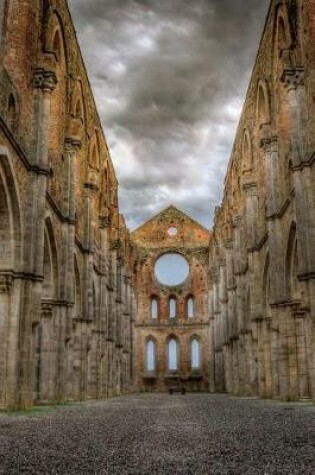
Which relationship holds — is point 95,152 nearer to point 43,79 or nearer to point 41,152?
point 43,79

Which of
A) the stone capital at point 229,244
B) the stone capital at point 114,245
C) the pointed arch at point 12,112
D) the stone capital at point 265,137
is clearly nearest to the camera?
the pointed arch at point 12,112

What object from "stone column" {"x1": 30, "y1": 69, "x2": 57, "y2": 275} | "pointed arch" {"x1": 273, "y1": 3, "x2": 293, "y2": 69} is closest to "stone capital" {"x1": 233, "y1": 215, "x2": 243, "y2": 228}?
"pointed arch" {"x1": 273, "y1": 3, "x2": 293, "y2": 69}

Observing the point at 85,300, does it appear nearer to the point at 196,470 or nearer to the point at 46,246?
the point at 46,246

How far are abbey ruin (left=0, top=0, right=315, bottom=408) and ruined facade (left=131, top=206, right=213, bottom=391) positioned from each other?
858cm

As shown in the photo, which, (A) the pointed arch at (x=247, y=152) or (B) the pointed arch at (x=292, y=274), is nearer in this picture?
(B) the pointed arch at (x=292, y=274)

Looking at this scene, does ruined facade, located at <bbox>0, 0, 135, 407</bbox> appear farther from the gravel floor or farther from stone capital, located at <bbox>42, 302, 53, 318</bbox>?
the gravel floor

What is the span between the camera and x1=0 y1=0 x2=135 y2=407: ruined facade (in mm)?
14859

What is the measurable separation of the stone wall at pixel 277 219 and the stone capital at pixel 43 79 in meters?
7.09

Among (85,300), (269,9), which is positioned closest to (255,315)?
(85,300)

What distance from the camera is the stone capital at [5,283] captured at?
14758 mm

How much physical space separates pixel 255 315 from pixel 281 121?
8.75 m

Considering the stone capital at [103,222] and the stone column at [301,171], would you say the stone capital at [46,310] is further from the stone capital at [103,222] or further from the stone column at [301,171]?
the stone capital at [103,222]

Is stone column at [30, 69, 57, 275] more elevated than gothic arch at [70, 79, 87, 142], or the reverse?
gothic arch at [70, 79, 87, 142]

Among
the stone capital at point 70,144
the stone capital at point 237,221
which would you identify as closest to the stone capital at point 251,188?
the stone capital at point 237,221
